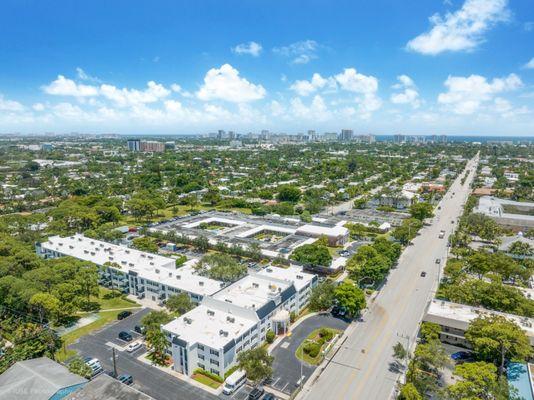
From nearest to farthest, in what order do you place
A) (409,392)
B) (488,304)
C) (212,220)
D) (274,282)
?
(409,392) → (488,304) → (274,282) → (212,220)

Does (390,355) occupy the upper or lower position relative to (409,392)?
lower

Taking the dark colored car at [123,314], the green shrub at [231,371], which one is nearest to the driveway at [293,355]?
the green shrub at [231,371]

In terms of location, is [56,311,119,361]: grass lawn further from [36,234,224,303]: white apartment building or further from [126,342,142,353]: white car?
[36,234,224,303]: white apartment building

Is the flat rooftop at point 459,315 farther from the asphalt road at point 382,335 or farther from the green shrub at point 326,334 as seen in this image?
the green shrub at point 326,334

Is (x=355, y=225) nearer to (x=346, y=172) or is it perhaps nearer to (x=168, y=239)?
(x=168, y=239)

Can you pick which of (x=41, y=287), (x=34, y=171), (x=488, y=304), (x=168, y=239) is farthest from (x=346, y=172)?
(x=34, y=171)

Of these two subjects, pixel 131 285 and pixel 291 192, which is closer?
pixel 131 285
